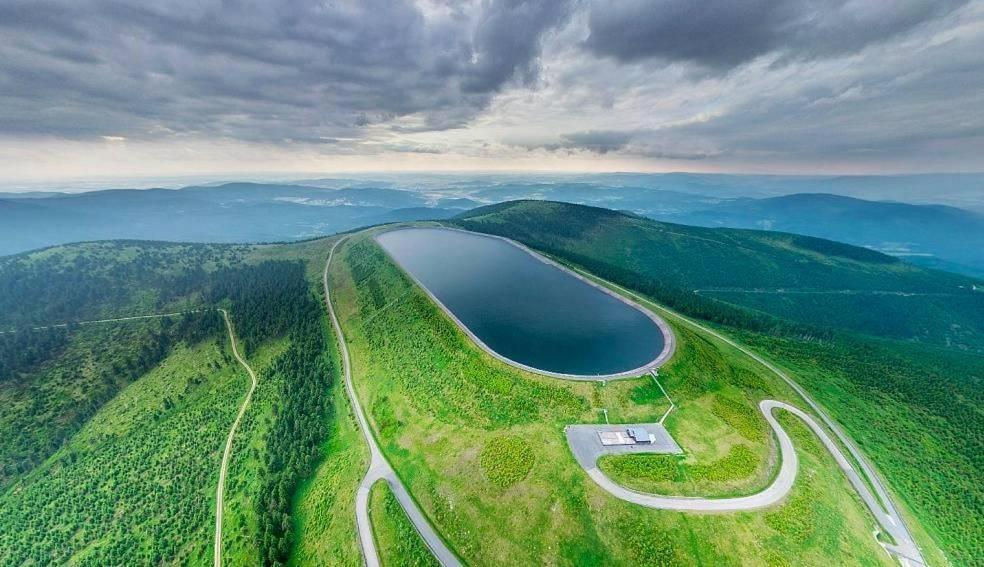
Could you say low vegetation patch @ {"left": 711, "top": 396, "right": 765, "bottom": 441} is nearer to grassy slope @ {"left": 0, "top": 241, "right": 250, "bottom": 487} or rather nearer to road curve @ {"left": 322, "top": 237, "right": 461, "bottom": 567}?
road curve @ {"left": 322, "top": 237, "right": 461, "bottom": 567}

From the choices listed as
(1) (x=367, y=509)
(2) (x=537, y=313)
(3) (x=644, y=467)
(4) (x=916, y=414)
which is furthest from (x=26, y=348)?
(4) (x=916, y=414)

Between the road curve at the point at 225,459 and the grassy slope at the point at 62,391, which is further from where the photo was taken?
the grassy slope at the point at 62,391

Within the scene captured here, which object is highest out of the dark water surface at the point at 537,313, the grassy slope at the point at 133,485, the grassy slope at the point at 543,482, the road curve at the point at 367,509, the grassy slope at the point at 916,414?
the dark water surface at the point at 537,313

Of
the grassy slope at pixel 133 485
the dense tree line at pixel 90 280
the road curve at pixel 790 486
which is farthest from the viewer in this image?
the dense tree line at pixel 90 280

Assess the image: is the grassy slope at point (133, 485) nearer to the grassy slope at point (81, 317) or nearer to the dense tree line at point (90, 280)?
the grassy slope at point (81, 317)

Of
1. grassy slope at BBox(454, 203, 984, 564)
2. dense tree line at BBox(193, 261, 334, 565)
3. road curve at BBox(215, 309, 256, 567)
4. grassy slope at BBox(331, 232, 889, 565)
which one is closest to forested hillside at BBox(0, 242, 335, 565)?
dense tree line at BBox(193, 261, 334, 565)

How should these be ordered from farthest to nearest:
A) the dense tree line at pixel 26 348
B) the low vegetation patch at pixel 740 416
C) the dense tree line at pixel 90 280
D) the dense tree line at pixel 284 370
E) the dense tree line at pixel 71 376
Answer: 1. the dense tree line at pixel 90 280
2. the dense tree line at pixel 26 348
3. the dense tree line at pixel 71 376
4. the dense tree line at pixel 284 370
5. the low vegetation patch at pixel 740 416

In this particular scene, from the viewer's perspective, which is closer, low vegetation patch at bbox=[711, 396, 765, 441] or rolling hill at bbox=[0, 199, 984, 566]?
rolling hill at bbox=[0, 199, 984, 566]

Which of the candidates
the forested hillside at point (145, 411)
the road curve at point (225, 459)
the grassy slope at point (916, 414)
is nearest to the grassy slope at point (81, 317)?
the forested hillside at point (145, 411)
